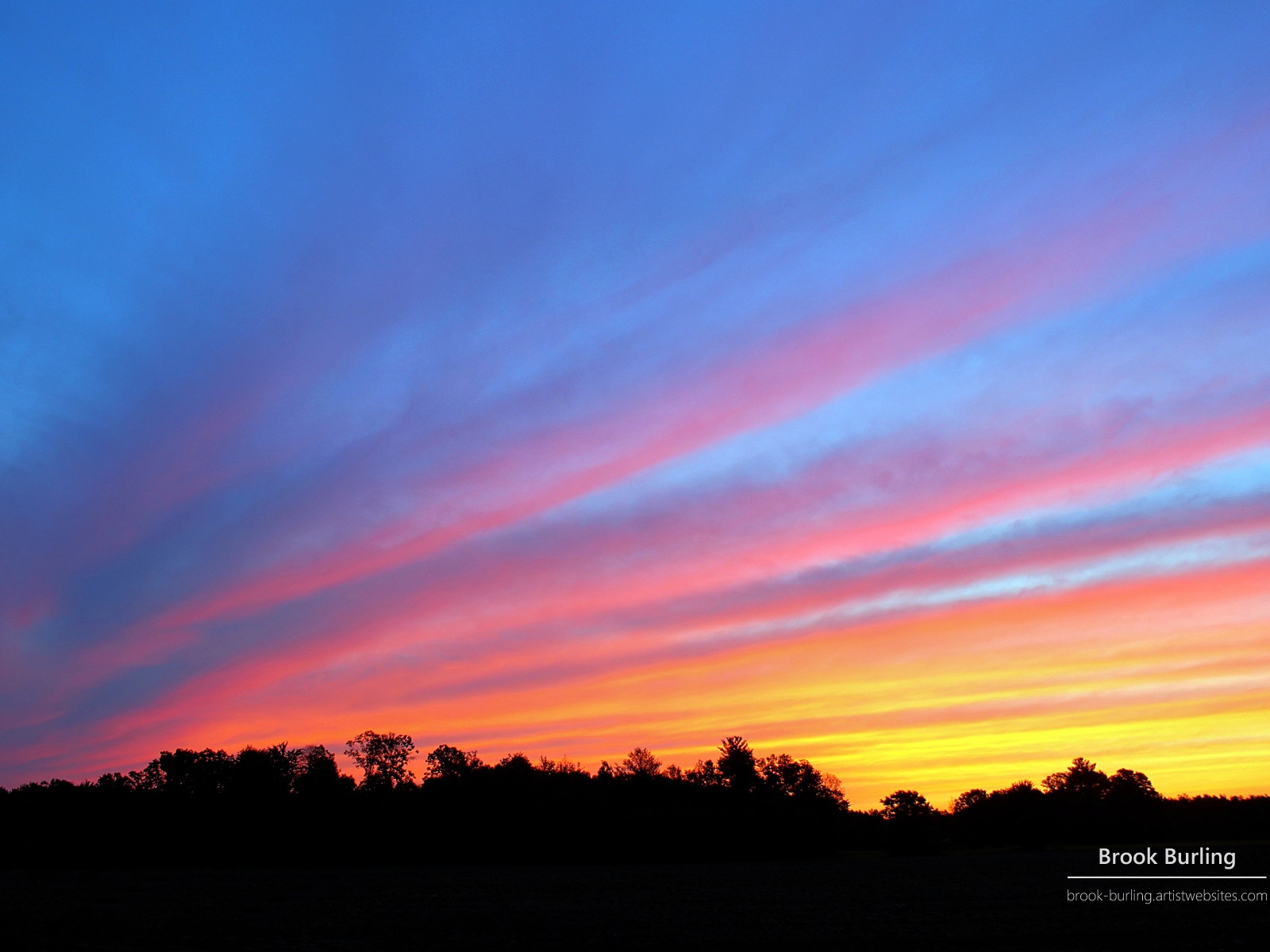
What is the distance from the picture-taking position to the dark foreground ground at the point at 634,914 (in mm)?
26516

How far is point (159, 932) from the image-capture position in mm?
29141

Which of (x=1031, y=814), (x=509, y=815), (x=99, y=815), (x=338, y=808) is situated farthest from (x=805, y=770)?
(x=99, y=815)

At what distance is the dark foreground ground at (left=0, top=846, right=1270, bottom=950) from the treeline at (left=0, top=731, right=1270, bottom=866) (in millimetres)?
36503

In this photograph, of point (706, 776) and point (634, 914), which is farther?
point (706, 776)

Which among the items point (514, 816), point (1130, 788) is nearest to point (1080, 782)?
Result: point (1130, 788)

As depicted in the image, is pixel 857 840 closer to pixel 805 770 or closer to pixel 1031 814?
pixel 805 770

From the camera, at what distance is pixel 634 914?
35.2 metres

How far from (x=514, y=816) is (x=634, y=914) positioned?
2769 inches

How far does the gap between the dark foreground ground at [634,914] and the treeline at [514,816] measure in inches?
1437

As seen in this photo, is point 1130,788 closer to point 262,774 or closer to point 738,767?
point 738,767

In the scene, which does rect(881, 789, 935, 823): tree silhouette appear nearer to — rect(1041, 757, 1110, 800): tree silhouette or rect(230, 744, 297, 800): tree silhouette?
rect(1041, 757, 1110, 800): tree silhouette

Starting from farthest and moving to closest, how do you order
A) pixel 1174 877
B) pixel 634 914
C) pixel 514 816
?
pixel 514 816, pixel 1174 877, pixel 634 914

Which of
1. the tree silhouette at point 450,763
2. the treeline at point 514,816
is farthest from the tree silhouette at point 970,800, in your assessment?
the tree silhouette at point 450,763

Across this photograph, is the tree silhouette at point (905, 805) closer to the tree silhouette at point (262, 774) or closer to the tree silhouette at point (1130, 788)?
the tree silhouette at point (1130, 788)
